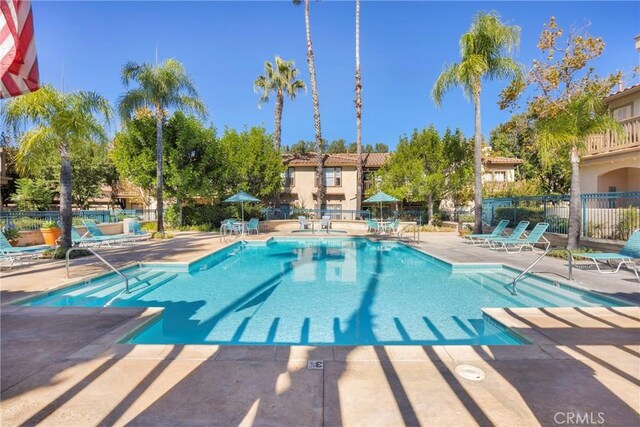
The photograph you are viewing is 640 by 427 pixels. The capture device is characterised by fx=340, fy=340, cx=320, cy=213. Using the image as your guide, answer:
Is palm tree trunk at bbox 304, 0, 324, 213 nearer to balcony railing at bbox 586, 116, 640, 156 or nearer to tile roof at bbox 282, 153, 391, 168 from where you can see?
tile roof at bbox 282, 153, 391, 168

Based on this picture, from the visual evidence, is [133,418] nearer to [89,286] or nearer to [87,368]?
[87,368]

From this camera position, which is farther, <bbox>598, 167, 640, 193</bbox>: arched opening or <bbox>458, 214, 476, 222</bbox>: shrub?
<bbox>458, 214, 476, 222</bbox>: shrub

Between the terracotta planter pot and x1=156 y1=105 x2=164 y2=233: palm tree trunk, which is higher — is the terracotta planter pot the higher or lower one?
the lower one

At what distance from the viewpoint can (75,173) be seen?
2769cm

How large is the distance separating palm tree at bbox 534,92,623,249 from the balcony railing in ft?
7.06

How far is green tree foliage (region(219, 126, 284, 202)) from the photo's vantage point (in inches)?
980

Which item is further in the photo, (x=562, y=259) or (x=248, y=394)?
(x=562, y=259)

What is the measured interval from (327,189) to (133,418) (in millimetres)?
31238

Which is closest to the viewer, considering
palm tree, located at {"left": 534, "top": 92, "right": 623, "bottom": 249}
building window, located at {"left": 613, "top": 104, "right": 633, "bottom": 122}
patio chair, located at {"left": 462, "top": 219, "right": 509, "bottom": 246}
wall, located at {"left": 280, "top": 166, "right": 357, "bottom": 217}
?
palm tree, located at {"left": 534, "top": 92, "right": 623, "bottom": 249}

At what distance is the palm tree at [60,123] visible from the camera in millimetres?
9922

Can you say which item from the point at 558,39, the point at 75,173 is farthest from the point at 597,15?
the point at 75,173

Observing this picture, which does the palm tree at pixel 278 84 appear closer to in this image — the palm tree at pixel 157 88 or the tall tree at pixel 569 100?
the palm tree at pixel 157 88

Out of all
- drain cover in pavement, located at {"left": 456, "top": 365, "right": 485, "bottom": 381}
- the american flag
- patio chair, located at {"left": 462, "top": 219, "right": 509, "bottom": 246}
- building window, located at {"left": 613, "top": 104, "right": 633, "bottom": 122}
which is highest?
building window, located at {"left": 613, "top": 104, "right": 633, "bottom": 122}

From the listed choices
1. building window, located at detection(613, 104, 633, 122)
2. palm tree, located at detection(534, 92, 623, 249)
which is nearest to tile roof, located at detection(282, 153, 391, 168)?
building window, located at detection(613, 104, 633, 122)
